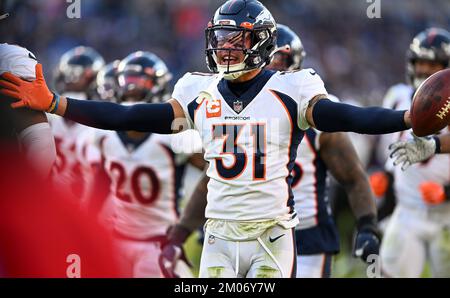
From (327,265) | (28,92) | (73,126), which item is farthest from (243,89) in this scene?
(73,126)

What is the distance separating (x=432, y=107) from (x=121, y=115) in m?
1.41

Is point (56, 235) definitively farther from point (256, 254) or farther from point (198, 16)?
point (198, 16)

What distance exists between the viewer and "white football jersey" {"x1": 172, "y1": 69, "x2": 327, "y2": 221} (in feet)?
14.1

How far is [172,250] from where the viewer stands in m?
5.35

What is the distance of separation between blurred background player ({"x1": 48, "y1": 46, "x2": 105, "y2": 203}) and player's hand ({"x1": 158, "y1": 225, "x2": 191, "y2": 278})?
0.58 meters

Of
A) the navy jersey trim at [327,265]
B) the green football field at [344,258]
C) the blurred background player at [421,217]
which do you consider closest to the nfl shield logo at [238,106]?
the navy jersey trim at [327,265]

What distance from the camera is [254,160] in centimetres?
431

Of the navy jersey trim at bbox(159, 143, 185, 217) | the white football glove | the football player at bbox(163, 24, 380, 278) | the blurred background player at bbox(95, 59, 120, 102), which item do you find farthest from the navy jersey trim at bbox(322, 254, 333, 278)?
the blurred background player at bbox(95, 59, 120, 102)

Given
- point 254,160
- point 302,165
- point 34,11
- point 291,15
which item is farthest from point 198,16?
point 254,160

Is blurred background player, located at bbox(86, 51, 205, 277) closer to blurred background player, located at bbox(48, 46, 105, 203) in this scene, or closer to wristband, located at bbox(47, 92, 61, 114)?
blurred background player, located at bbox(48, 46, 105, 203)

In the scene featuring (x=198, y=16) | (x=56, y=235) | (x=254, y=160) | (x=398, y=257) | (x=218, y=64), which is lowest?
(x=398, y=257)

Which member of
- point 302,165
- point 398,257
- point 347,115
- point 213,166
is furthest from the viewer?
point 398,257

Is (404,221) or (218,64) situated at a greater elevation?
(218,64)

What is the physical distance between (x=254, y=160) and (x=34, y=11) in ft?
42.7
